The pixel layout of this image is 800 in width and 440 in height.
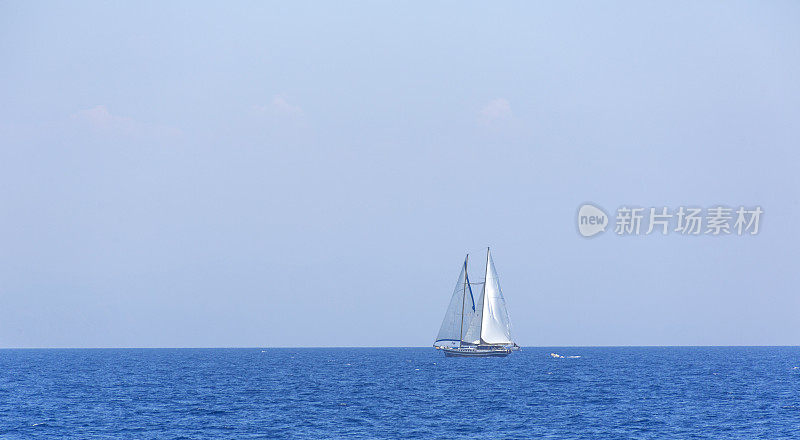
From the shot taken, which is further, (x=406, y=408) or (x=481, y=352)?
(x=481, y=352)

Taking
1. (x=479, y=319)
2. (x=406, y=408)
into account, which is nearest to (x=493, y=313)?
(x=479, y=319)

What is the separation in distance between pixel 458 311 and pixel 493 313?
7.13 m

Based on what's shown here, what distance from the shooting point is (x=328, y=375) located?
438 ft

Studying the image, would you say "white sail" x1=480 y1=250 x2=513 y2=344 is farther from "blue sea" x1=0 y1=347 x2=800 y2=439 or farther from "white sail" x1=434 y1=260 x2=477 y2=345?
"blue sea" x1=0 y1=347 x2=800 y2=439

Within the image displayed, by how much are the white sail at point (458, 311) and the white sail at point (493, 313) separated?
12.2ft

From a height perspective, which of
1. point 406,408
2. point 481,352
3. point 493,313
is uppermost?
point 493,313

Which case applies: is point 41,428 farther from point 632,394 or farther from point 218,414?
point 632,394

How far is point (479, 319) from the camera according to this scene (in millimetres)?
166000

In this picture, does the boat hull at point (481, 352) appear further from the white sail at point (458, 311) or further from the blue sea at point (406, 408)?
the blue sea at point (406, 408)

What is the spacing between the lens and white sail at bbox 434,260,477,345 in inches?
6590

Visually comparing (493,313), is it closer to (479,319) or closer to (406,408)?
(479,319)

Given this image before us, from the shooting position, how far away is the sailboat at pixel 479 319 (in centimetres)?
16500

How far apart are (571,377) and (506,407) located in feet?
156

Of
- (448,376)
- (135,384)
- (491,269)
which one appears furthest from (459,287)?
(135,384)
